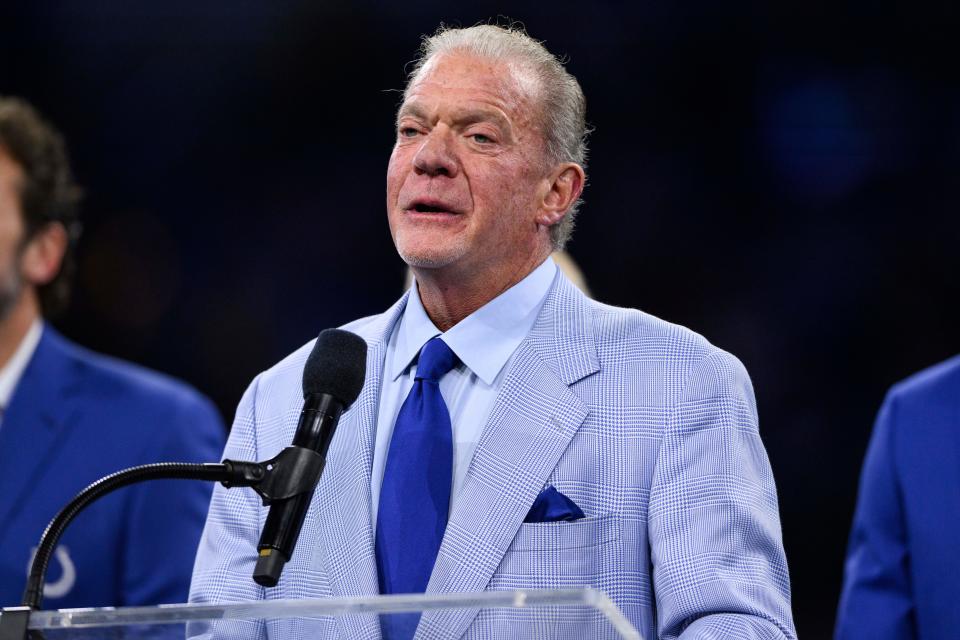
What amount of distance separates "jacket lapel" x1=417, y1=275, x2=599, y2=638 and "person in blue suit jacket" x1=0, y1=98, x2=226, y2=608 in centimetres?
104

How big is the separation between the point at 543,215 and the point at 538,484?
46 centimetres

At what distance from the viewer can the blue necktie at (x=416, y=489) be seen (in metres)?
1.69

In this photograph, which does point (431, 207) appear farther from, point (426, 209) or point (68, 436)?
point (68, 436)

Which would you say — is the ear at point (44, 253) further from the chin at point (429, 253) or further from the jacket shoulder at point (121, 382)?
the chin at point (429, 253)

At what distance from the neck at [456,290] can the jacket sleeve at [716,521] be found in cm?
32

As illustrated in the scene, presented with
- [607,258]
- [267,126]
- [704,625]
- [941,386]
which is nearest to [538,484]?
[704,625]

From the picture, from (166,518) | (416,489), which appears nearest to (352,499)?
(416,489)

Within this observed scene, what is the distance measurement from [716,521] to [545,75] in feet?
2.36

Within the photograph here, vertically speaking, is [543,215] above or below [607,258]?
above

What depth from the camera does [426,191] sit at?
6.03 feet

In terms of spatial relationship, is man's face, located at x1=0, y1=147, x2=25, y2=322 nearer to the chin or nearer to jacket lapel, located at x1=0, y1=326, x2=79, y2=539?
jacket lapel, located at x1=0, y1=326, x2=79, y2=539

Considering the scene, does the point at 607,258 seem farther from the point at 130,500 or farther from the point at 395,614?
the point at 395,614

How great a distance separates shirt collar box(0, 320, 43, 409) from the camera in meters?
2.77

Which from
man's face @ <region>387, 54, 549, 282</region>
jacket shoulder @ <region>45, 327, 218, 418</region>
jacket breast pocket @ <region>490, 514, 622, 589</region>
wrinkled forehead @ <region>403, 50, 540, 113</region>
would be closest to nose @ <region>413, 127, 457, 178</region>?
man's face @ <region>387, 54, 549, 282</region>
